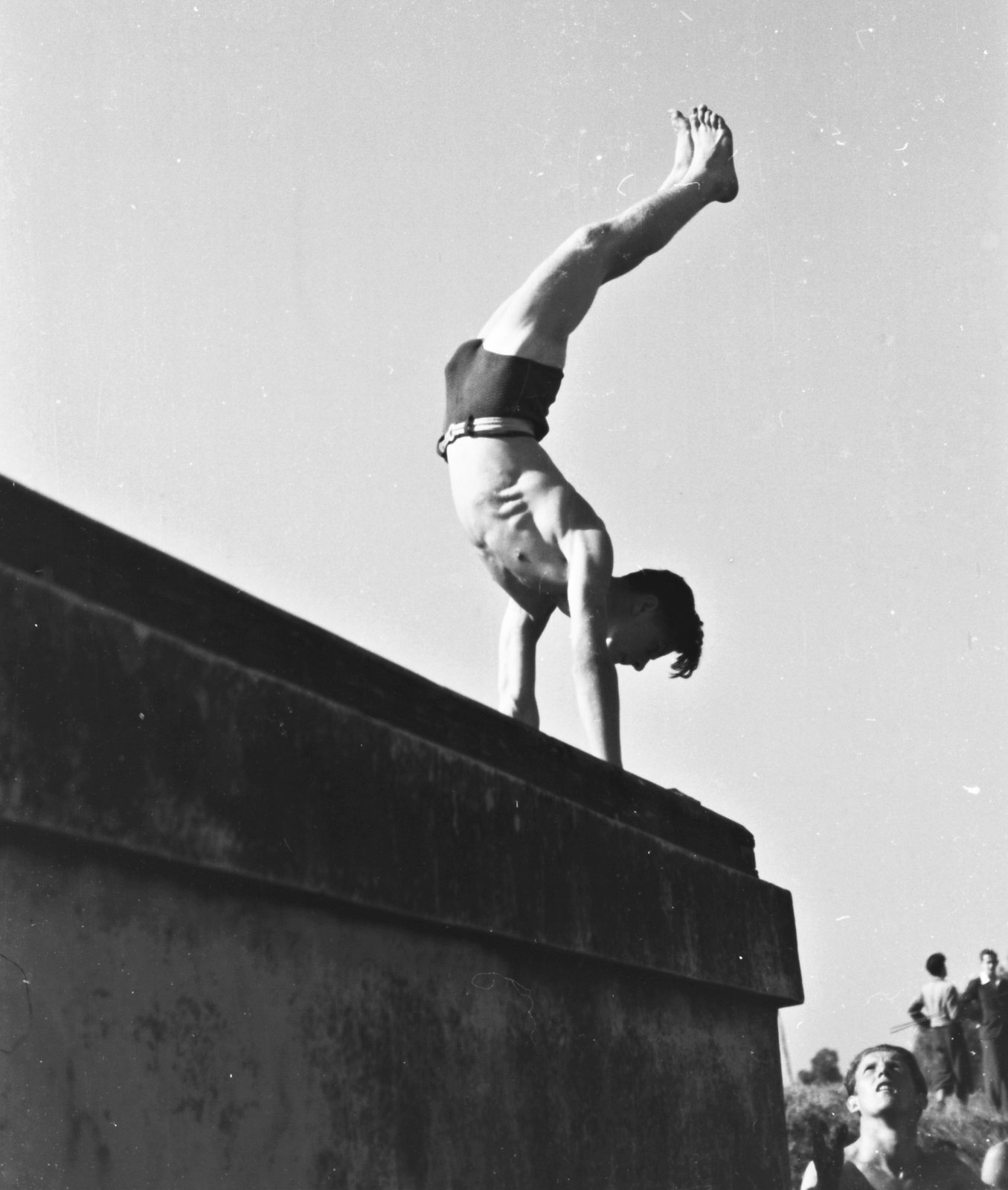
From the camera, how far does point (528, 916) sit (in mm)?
2518

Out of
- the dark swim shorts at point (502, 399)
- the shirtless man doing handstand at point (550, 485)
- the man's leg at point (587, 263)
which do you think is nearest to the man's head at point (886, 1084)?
the shirtless man doing handstand at point (550, 485)

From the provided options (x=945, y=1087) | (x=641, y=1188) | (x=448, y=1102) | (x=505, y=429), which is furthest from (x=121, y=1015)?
(x=945, y=1087)

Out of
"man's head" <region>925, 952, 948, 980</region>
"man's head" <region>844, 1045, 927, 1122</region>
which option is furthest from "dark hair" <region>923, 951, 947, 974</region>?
"man's head" <region>844, 1045, 927, 1122</region>

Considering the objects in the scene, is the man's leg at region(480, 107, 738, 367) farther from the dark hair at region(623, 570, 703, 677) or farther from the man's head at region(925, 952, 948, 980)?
the man's head at region(925, 952, 948, 980)

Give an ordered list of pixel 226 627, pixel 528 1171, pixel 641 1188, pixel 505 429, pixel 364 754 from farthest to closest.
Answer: pixel 505 429
pixel 641 1188
pixel 528 1171
pixel 364 754
pixel 226 627

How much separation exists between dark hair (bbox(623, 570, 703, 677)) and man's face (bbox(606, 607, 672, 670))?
25mm

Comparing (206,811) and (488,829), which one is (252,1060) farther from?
(488,829)

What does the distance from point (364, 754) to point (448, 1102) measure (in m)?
0.58

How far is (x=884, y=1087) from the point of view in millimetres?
4281

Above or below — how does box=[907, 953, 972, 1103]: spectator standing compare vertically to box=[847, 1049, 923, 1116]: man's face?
above

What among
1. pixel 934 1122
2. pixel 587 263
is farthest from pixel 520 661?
pixel 934 1122

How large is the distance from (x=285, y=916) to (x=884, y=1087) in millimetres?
2842

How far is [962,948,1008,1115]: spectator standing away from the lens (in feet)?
34.9

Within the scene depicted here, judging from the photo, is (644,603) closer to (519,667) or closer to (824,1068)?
(519,667)
